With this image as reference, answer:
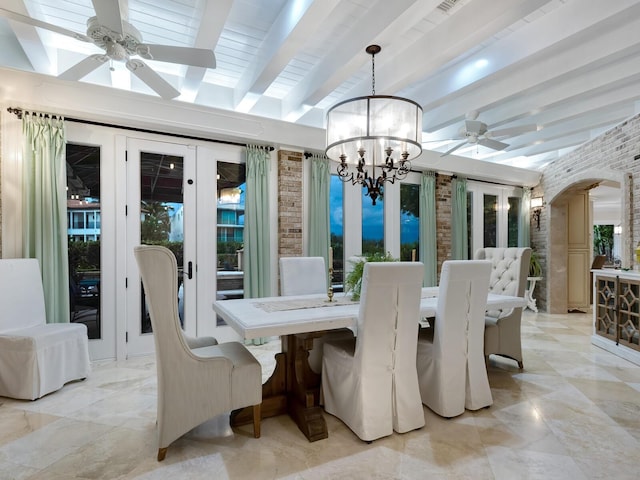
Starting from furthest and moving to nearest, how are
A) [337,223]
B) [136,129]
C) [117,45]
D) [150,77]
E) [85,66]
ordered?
[337,223] → [136,129] → [150,77] → [85,66] → [117,45]

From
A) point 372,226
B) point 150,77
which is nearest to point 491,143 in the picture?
point 372,226

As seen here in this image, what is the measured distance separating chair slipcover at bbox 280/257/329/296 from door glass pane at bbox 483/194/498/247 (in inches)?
167

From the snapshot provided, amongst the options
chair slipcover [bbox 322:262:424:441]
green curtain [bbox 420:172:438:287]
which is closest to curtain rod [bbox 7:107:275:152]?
green curtain [bbox 420:172:438:287]

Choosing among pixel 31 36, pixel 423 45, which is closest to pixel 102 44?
pixel 31 36

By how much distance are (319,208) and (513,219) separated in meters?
4.41

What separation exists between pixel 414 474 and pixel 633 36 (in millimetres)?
3444

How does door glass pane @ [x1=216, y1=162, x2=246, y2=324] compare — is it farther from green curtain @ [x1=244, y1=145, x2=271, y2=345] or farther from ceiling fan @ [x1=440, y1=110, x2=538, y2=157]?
ceiling fan @ [x1=440, y1=110, x2=538, y2=157]

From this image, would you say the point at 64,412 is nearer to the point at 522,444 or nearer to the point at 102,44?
the point at 102,44

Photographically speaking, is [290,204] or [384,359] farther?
[290,204]

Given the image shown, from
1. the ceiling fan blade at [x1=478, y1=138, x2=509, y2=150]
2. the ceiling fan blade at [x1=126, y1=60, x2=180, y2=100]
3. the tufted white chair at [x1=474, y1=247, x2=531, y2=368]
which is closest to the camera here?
the ceiling fan blade at [x1=126, y1=60, x2=180, y2=100]

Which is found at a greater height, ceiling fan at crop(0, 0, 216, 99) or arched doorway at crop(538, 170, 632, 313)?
ceiling fan at crop(0, 0, 216, 99)

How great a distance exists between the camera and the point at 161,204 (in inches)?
150

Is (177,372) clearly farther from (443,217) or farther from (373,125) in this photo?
(443,217)

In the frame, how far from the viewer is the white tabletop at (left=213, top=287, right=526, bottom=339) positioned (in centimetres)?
197
